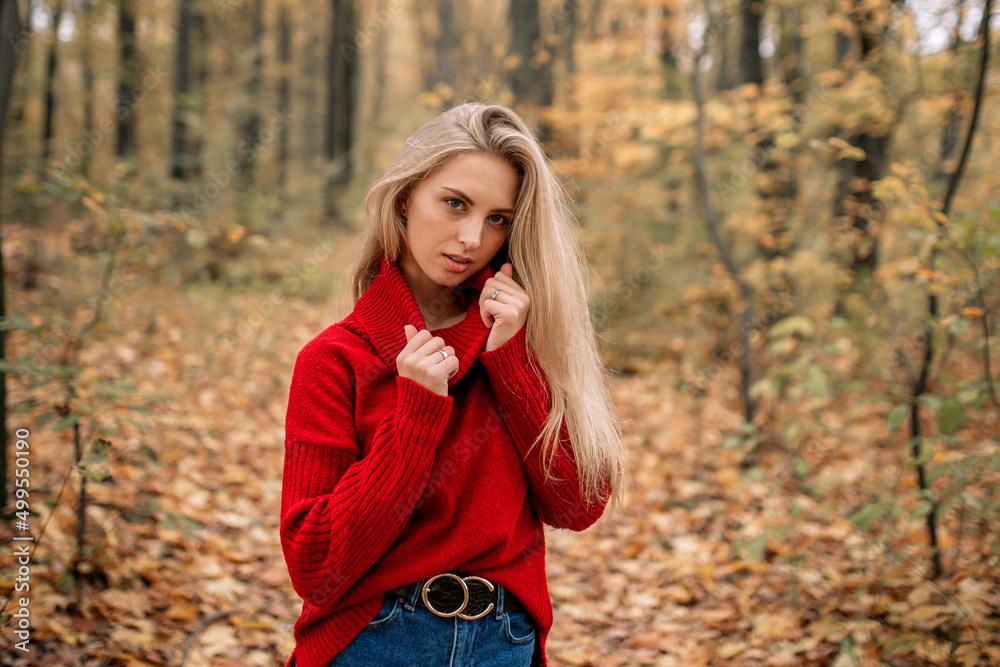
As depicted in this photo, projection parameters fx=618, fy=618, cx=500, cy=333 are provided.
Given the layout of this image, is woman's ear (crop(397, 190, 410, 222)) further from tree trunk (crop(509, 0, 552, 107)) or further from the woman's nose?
tree trunk (crop(509, 0, 552, 107))

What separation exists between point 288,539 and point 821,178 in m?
6.52

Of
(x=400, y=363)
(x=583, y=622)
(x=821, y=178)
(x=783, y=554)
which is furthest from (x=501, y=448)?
(x=821, y=178)

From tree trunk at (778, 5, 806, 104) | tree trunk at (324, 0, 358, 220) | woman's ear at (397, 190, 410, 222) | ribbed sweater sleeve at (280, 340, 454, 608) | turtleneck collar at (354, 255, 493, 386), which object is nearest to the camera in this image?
ribbed sweater sleeve at (280, 340, 454, 608)

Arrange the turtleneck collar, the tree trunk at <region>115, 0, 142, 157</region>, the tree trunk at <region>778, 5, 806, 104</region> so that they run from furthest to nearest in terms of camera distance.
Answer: the tree trunk at <region>115, 0, 142, 157</region>
the tree trunk at <region>778, 5, 806, 104</region>
the turtleneck collar

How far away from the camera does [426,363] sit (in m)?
1.36

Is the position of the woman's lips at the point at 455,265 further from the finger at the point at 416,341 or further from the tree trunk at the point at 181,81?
the tree trunk at the point at 181,81

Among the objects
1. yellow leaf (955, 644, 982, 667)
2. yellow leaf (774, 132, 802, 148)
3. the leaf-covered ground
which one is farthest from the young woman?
yellow leaf (774, 132, 802, 148)

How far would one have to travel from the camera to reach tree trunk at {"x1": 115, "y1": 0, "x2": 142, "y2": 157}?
1262 centimetres

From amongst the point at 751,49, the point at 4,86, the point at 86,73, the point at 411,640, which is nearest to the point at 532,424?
the point at 411,640

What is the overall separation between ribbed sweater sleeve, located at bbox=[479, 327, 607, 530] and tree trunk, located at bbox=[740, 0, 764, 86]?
6.98m

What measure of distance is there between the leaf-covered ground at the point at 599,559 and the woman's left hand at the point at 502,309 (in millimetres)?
549

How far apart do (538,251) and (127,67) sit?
14775mm

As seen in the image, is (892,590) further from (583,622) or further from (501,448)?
(501,448)

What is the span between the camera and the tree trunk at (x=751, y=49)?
23.3ft
